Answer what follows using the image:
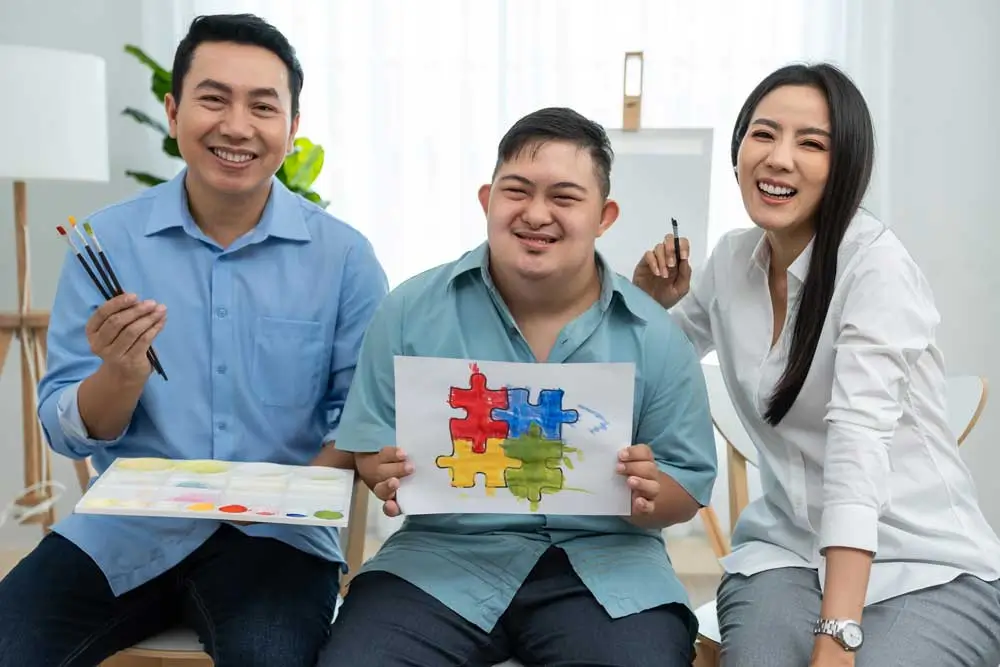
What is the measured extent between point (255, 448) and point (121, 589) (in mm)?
311

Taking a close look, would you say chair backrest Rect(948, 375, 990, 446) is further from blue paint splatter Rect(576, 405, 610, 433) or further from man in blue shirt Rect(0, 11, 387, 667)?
man in blue shirt Rect(0, 11, 387, 667)

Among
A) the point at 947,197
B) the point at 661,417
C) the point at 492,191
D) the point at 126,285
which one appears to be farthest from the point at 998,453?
the point at 126,285

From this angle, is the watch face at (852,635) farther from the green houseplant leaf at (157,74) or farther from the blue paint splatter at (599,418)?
the green houseplant leaf at (157,74)

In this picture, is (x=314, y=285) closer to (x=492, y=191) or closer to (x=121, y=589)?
(x=492, y=191)

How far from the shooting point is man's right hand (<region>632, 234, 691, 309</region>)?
Result: 5.97 ft

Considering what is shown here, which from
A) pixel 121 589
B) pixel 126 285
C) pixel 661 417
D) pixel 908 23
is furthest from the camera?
pixel 908 23

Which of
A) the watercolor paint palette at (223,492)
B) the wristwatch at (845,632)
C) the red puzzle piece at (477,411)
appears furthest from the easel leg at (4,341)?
the wristwatch at (845,632)

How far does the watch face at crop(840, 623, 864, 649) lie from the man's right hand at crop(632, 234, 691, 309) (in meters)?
0.71

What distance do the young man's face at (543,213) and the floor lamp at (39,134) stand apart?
171cm

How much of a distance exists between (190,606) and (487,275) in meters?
0.69

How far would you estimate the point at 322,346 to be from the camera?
176 centimetres

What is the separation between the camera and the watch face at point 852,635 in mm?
1308

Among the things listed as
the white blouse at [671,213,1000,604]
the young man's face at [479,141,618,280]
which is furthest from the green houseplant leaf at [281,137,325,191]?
the white blouse at [671,213,1000,604]

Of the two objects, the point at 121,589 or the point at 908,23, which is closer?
the point at 121,589
